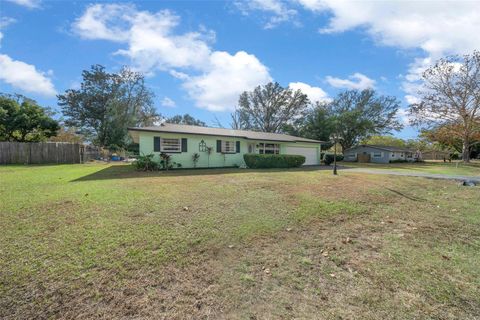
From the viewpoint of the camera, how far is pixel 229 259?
11.0 feet

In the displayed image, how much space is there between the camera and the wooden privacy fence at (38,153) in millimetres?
16641

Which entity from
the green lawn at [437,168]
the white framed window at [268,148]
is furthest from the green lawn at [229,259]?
the green lawn at [437,168]

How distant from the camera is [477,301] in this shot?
260cm

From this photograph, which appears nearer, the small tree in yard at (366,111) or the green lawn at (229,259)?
the green lawn at (229,259)

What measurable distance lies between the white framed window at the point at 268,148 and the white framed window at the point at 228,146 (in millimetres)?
2551

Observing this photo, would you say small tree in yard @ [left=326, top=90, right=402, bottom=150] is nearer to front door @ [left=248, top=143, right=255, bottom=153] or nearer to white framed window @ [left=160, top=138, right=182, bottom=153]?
front door @ [left=248, top=143, right=255, bottom=153]

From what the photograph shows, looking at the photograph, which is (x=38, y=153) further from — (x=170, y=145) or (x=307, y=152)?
(x=307, y=152)

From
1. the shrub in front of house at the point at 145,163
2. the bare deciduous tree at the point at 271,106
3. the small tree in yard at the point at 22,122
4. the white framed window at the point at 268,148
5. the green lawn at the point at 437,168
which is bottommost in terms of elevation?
the green lawn at the point at 437,168

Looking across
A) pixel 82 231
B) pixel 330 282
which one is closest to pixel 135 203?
pixel 82 231

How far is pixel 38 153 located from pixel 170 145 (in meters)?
11.2

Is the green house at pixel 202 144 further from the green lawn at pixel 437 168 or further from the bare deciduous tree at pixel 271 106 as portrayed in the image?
the bare deciduous tree at pixel 271 106

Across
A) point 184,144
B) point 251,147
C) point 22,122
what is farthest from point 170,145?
point 22,122

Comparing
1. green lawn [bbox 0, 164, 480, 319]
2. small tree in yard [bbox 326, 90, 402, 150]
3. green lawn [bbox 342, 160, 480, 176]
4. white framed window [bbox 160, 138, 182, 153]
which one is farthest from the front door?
small tree in yard [bbox 326, 90, 402, 150]

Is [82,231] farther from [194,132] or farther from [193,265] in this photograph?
[194,132]
